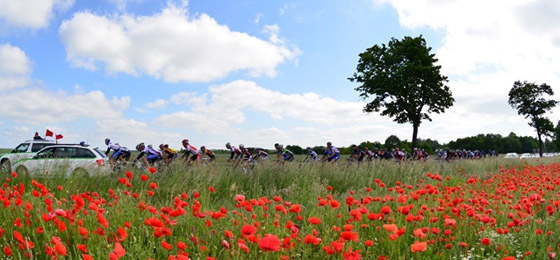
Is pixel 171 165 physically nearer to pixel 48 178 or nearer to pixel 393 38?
pixel 48 178

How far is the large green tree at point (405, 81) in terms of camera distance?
36.9 m

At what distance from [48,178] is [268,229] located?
231 inches

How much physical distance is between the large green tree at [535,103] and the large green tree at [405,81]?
67.1ft

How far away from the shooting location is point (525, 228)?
14.6 feet

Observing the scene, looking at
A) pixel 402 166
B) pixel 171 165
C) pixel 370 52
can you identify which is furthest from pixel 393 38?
pixel 171 165

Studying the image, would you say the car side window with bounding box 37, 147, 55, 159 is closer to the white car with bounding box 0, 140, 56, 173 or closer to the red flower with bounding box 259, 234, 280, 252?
the white car with bounding box 0, 140, 56, 173

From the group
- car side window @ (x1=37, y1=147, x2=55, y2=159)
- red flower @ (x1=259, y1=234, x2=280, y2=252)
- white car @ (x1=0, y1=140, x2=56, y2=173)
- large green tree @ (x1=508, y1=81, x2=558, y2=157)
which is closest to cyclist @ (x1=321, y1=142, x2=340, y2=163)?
car side window @ (x1=37, y1=147, x2=55, y2=159)

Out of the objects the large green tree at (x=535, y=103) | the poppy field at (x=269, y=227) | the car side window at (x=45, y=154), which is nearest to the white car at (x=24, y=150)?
the car side window at (x=45, y=154)

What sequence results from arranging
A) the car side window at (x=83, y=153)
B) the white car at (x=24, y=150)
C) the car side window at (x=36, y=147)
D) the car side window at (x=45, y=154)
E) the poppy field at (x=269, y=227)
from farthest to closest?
the car side window at (x=36, y=147) → the white car at (x=24, y=150) → the car side window at (x=83, y=153) → the car side window at (x=45, y=154) → the poppy field at (x=269, y=227)

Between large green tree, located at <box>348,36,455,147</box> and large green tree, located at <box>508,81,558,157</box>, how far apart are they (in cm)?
2046

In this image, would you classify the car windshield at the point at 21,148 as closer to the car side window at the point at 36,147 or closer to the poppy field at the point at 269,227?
the car side window at the point at 36,147

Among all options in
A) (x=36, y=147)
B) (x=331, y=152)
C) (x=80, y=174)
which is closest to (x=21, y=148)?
(x=36, y=147)

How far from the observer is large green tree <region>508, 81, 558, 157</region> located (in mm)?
52625

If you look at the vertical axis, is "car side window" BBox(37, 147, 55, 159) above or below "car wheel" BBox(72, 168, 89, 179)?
above
